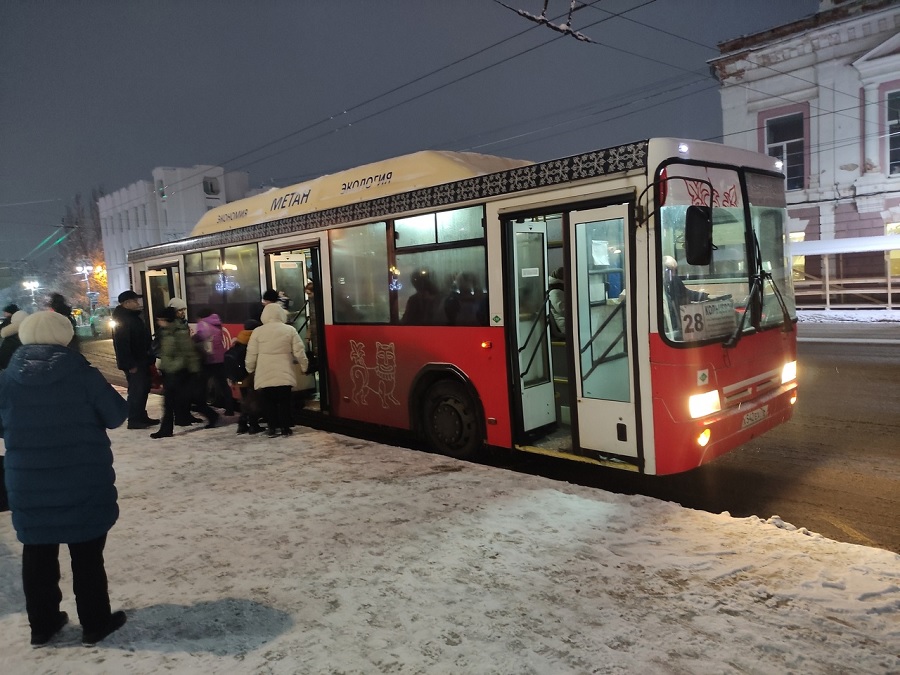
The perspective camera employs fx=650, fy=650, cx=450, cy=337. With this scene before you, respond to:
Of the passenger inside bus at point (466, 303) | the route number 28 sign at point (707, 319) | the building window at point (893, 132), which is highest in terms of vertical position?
the building window at point (893, 132)

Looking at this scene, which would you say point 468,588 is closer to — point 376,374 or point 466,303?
point 466,303

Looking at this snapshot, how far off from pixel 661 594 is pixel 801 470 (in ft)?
12.0

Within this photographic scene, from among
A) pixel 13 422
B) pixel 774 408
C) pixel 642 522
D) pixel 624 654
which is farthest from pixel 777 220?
pixel 13 422

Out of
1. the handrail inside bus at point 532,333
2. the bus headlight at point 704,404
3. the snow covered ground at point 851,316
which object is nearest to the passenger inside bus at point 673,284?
the bus headlight at point 704,404

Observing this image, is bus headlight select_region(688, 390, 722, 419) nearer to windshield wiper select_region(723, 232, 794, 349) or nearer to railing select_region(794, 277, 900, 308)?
windshield wiper select_region(723, 232, 794, 349)

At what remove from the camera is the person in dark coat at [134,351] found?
9242 mm

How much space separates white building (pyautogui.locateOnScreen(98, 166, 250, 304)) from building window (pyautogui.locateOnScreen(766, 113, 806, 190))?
50778 mm

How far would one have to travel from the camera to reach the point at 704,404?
5430 millimetres

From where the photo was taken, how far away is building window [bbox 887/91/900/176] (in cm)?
2330

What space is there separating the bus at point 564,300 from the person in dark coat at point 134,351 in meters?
2.48

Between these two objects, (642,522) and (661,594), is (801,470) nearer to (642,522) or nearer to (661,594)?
(642,522)

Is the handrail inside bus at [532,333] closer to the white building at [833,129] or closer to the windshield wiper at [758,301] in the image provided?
the windshield wiper at [758,301]

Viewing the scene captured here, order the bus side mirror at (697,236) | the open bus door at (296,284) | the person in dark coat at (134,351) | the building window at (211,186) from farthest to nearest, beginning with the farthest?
the building window at (211,186) < the open bus door at (296,284) < the person in dark coat at (134,351) < the bus side mirror at (697,236)

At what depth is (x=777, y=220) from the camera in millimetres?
6402
